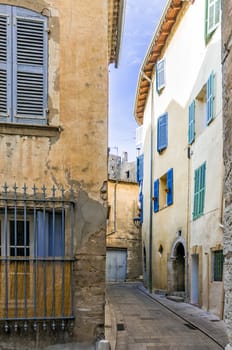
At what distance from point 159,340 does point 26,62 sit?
5553 millimetres

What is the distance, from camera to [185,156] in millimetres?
13883

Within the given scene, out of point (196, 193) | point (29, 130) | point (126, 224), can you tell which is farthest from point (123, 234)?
point (29, 130)

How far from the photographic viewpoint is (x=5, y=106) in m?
5.20

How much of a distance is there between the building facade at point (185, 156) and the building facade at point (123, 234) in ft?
12.0

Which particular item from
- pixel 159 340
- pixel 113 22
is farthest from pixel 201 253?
pixel 113 22

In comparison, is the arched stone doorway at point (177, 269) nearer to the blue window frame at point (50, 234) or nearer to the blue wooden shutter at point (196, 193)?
the blue wooden shutter at point (196, 193)

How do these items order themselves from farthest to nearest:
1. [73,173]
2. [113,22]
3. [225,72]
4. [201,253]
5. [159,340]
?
[201,253], [113,22], [159,340], [73,173], [225,72]

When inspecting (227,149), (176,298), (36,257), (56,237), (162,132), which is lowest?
(176,298)

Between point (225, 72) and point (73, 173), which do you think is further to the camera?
point (73, 173)

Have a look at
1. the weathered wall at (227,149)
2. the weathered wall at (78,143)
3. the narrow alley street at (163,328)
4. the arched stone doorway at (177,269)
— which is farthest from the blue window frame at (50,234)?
the arched stone doorway at (177,269)

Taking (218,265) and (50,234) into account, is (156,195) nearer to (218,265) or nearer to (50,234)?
(218,265)

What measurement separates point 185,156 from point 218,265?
15.9 ft

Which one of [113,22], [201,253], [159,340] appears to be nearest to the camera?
[159,340]

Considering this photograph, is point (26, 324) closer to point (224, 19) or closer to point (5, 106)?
point (5, 106)
